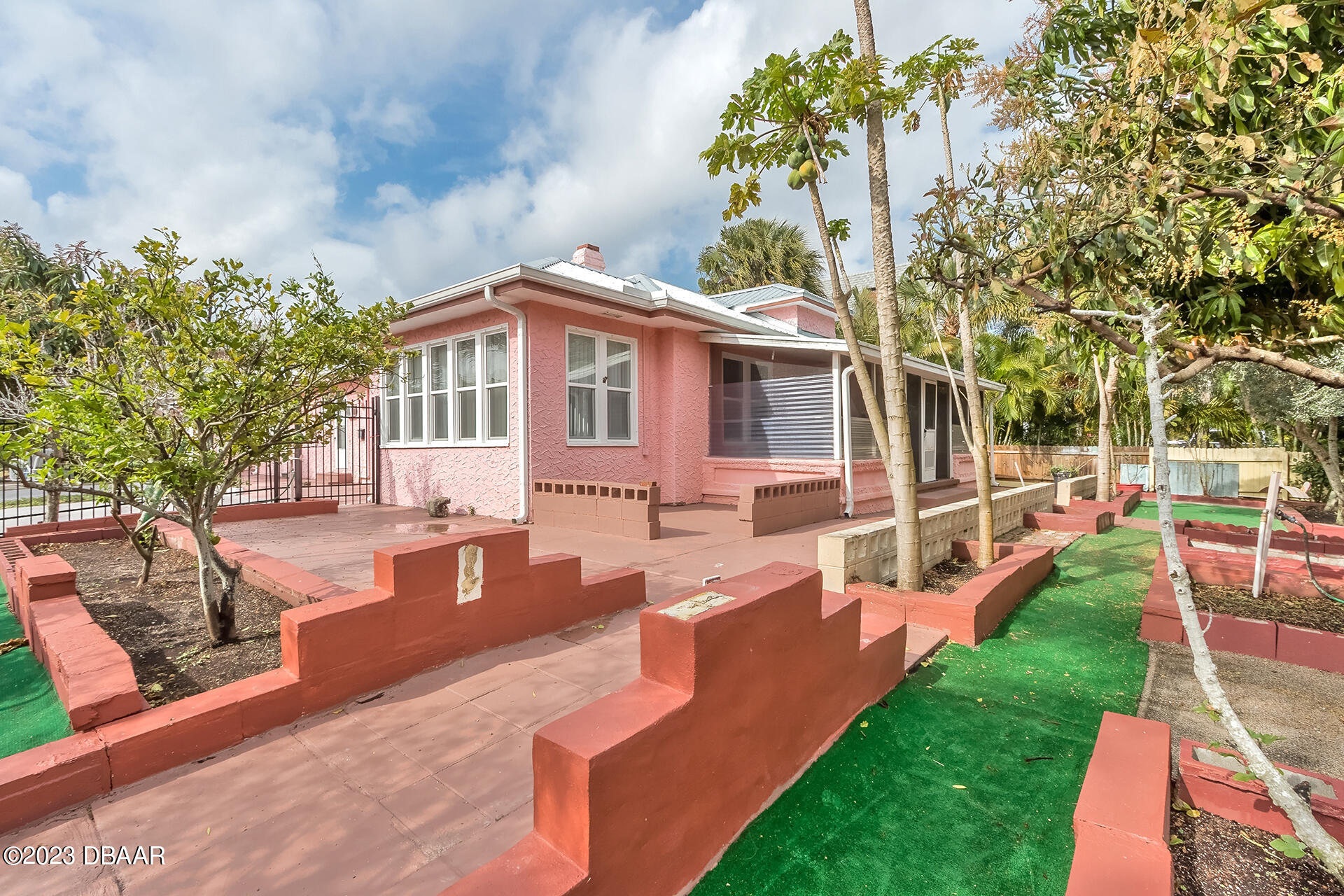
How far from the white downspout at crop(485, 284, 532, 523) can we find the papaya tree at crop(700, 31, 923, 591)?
505 centimetres

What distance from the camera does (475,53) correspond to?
28.5 feet

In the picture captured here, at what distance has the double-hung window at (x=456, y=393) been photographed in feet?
31.9

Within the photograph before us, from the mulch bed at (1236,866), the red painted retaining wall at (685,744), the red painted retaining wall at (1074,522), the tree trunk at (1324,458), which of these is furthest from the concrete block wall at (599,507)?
the tree trunk at (1324,458)

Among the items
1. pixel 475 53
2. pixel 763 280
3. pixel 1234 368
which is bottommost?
pixel 1234 368

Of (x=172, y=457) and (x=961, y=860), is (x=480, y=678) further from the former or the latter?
(x=961, y=860)

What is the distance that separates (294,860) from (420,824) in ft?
1.36

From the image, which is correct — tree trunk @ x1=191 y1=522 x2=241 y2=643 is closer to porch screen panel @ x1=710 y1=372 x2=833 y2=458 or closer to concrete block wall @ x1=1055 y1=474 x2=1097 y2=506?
porch screen panel @ x1=710 y1=372 x2=833 y2=458

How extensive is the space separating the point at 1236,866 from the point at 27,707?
576cm

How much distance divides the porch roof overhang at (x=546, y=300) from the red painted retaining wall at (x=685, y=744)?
665 centimetres

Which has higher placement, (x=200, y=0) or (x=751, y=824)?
(x=200, y=0)

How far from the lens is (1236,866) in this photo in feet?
6.25

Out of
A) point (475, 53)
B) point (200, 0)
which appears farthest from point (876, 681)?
point (475, 53)

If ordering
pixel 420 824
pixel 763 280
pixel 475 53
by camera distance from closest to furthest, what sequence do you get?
pixel 420 824, pixel 475 53, pixel 763 280

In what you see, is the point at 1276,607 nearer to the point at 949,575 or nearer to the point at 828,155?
the point at 949,575
